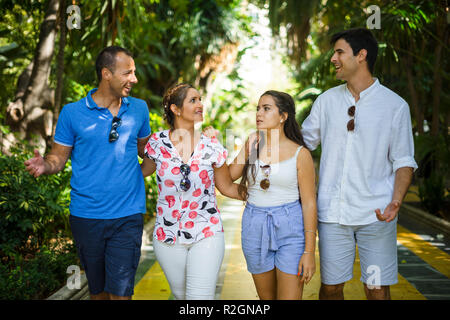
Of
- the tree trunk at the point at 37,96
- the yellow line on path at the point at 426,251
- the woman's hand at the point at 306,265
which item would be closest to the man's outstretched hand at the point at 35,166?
the woman's hand at the point at 306,265

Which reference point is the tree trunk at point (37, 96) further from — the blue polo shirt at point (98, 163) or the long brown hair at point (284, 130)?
the long brown hair at point (284, 130)

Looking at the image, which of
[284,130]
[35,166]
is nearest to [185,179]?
[284,130]

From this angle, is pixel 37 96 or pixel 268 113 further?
pixel 37 96

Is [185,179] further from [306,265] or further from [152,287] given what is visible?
[152,287]

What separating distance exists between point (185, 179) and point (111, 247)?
24.0 inches

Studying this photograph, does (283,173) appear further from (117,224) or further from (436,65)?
(436,65)

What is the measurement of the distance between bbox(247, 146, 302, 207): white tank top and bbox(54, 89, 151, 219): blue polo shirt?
29.1 inches

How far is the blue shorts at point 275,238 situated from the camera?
9.73 ft

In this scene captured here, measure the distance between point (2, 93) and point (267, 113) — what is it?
6.43m

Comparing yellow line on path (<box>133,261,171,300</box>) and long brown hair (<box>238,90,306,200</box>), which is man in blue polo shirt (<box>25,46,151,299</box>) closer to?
long brown hair (<box>238,90,306,200</box>)

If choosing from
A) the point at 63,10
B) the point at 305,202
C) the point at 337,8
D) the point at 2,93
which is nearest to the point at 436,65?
the point at 337,8

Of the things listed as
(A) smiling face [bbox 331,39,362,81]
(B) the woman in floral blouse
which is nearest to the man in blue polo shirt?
(B) the woman in floral blouse

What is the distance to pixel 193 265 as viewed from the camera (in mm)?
2893

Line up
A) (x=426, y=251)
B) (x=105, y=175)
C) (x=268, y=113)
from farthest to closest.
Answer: (x=426, y=251)
(x=268, y=113)
(x=105, y=175)
